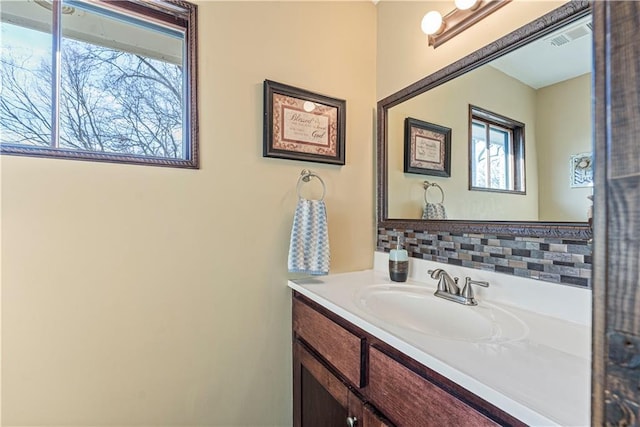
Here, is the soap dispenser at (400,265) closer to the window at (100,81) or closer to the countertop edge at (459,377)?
the countertop edge at (459,377)

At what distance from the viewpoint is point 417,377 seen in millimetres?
Result: 667

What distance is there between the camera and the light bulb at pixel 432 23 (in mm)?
1200

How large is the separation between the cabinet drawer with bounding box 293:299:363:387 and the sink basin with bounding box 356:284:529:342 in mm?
115

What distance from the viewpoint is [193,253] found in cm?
114

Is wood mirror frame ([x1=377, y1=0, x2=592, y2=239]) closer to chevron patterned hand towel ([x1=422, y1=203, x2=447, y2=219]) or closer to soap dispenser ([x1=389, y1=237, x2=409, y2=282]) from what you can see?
chevron patterned hand towel ([x1=422, y1=203, x2=447, y2=219])

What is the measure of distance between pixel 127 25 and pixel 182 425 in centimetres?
159

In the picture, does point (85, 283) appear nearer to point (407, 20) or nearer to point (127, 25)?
point (127, 25)

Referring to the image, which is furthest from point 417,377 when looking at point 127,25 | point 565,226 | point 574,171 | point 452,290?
point 127,25

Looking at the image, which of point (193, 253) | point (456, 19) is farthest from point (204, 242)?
point (456, 19)

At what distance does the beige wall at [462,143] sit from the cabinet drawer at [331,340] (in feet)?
2.14

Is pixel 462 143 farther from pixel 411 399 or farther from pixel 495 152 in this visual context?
pixel 411 399

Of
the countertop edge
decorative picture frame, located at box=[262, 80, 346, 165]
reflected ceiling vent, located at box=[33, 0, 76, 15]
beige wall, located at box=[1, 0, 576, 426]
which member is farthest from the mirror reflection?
reflected ceiling vent, located at box=[33, 0, 76, 15]

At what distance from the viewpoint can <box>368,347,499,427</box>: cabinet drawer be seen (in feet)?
1.88

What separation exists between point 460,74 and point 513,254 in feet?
2.37
